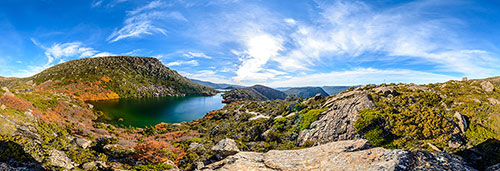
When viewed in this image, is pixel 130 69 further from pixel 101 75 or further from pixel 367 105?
pixel 367 105

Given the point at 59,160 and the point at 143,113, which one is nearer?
the point at 59,160

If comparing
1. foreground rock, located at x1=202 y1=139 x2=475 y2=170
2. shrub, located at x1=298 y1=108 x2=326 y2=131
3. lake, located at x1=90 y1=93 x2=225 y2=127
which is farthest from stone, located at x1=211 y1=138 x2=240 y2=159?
lake, located at x1=90 y1=93 x2=225 y2=127

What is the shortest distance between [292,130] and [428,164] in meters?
14.4

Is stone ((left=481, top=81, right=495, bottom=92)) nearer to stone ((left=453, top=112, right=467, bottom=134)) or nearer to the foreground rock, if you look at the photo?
stone ((left=453, top=112, right=467, bottom=134))

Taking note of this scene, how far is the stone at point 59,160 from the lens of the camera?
11073 millimetres

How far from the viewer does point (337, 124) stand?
14.6 m

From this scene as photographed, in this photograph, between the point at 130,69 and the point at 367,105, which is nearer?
the point at 367,105

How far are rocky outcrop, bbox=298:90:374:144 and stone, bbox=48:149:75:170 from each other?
1761 centimetres

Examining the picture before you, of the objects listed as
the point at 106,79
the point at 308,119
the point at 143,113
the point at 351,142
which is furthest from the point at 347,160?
the point at 106,79

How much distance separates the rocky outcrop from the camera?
44.9 feet

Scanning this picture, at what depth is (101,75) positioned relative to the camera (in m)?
126

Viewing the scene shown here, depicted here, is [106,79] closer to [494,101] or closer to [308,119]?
[308,119]

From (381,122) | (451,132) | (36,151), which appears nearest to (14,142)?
(36,151)

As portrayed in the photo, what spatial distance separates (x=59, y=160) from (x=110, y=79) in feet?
486
